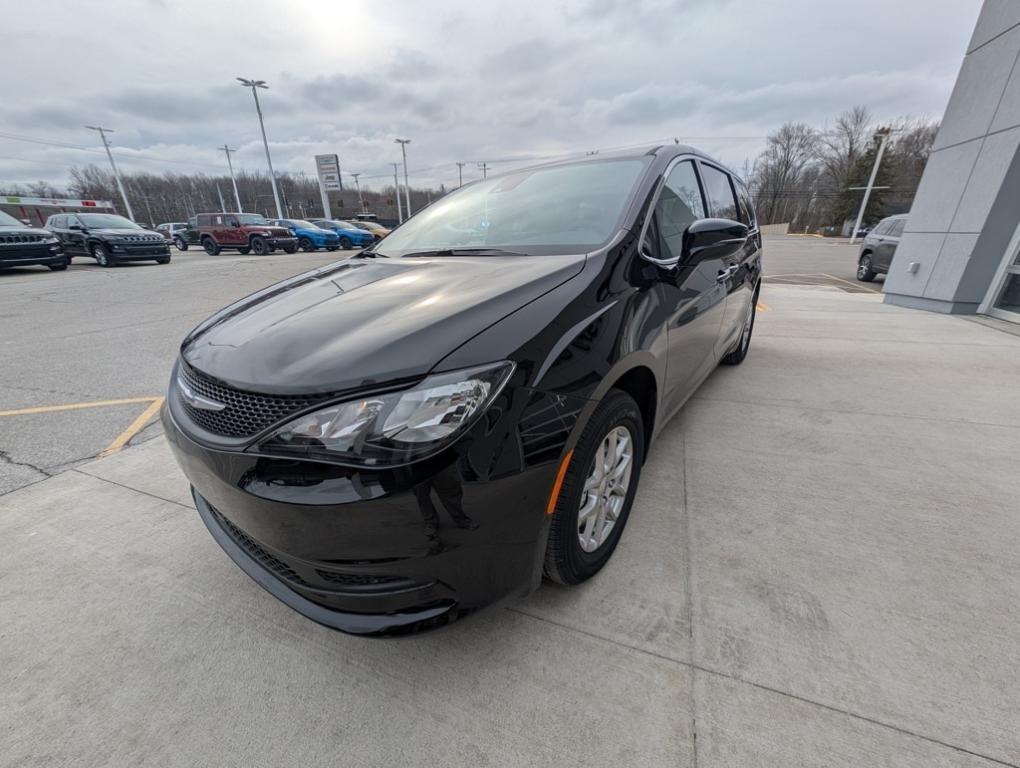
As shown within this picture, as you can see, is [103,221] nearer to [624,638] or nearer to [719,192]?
[719,192]

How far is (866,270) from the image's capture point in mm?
12234

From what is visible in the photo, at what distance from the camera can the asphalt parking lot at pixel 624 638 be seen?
49.6 inches

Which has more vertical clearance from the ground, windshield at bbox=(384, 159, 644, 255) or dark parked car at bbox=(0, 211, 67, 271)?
windshield at bbox=(384, 159, 644, 255)

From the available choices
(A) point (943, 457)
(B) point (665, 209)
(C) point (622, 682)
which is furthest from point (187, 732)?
(A) point (943, 457)

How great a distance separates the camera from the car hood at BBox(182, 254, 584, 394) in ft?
4.02

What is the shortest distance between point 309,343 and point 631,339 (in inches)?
43.4

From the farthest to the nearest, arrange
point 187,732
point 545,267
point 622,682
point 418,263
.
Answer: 1. point 418,263
2. point 545,267
3. point 622,682
4. point 187,732

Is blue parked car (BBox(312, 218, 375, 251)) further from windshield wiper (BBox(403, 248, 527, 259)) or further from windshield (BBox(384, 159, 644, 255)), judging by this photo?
windshield wiper (BBox(403, 248, 527, 259))

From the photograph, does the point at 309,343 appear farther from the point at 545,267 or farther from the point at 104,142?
the point at 104,142

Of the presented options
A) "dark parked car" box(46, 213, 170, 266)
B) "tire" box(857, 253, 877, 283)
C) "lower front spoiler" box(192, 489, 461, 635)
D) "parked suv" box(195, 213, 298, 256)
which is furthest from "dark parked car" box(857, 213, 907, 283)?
"parked suv" box(195, 213, 298, 256)

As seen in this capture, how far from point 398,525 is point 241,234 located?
2278 cm

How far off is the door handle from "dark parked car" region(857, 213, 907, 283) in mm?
10665

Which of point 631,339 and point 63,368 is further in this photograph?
point 63,368

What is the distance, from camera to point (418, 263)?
207cm
